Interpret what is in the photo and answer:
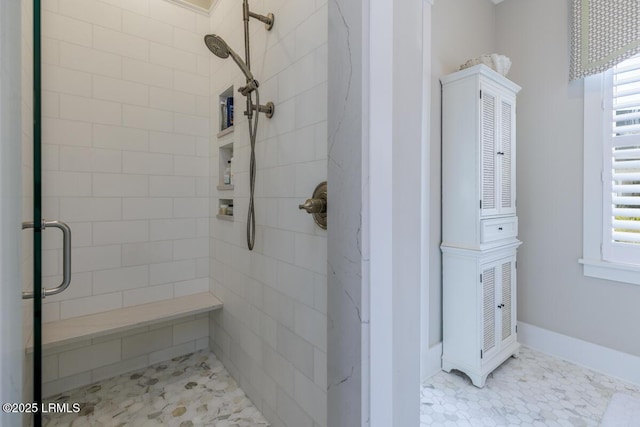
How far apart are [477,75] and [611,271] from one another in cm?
158

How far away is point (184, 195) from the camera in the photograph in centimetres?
214

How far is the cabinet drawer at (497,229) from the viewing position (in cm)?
191

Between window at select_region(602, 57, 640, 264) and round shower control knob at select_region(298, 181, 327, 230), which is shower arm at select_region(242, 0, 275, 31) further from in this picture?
window at select_region(602, 57, 640, 264)

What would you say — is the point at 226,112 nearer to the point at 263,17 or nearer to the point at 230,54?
the point at 230,54

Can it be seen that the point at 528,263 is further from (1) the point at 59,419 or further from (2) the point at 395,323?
(1) the point at 59,419

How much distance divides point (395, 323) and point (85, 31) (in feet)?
7.62

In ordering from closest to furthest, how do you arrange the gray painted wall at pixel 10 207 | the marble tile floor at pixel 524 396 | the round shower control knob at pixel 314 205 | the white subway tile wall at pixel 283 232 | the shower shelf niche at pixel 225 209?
the gray painted wall at pixel 10 207
the round shower control knob at pixel 314 205
the white subway tile wall at pixel 283 232
the marble tile floor at pixel 524 396
the shower shelf niche at pixel 225 209

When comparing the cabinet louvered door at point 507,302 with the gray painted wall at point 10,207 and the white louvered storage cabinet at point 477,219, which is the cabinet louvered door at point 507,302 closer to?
the white louvered storage cabinet at point 477,219

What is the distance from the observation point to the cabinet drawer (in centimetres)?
191

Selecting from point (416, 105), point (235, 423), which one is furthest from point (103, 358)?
point (416, 105)

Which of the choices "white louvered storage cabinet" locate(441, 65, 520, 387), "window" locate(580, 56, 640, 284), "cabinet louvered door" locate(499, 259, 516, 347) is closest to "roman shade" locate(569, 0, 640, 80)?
"window" locate(580, 56, 640, 284)

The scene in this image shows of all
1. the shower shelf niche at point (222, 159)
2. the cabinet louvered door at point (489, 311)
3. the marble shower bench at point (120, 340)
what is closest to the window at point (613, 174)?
the cabinet louvered door at point (489, 311)

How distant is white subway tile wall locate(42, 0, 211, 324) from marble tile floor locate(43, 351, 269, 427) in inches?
8.3

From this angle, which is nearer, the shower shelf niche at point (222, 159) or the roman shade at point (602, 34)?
the roman shade at point (602, 34)
